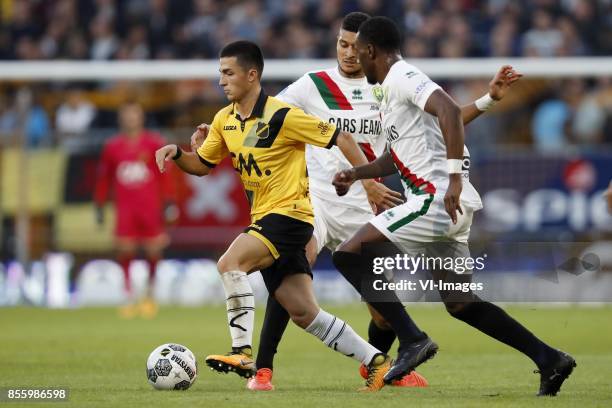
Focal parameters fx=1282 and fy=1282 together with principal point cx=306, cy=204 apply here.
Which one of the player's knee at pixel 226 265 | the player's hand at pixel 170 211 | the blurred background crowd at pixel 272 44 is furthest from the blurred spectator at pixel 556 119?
the player's knee at pixel 226 265

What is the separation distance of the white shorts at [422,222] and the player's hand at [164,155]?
1.40 m

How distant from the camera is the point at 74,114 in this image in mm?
18672

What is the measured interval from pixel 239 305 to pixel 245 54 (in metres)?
1.58

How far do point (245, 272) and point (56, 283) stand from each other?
33.9 ft

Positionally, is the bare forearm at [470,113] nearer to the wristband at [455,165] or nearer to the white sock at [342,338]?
the wristband at [455,165]

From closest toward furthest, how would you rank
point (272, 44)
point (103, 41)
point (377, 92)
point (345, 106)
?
point (377, 92)
point (345, 106)
point (272, 44)
point (103, 41)

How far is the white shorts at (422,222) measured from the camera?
737 cm

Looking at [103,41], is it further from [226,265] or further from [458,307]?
[458,307]

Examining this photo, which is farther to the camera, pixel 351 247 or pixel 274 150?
pixel 274 150

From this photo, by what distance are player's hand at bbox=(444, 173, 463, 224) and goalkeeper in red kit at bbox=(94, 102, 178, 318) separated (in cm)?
939

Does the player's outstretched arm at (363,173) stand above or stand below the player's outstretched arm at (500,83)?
below

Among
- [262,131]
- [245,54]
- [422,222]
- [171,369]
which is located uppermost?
[245,54]

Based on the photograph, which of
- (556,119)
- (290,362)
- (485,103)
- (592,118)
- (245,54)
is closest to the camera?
(485,103)

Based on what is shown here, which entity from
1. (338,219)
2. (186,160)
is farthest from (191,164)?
(338,219)
